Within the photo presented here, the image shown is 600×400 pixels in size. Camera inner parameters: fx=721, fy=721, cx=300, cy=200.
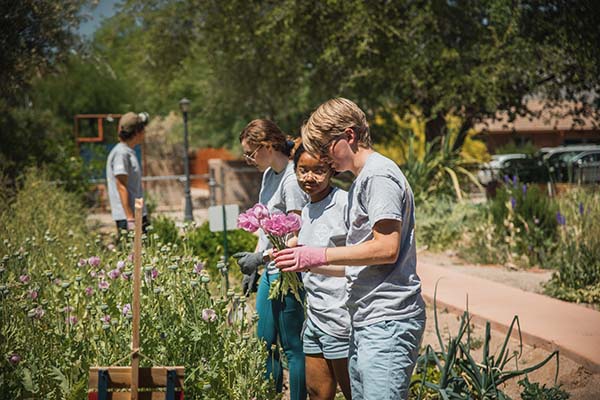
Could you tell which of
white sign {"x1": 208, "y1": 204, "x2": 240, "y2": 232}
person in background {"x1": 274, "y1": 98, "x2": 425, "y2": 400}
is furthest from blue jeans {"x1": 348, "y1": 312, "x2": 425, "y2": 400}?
white sign {"x1": 208, "y1": 204, "x2": 240, "y2": 232}

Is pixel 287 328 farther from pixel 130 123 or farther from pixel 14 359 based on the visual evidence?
pixel 130 123

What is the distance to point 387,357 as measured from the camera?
2652mm

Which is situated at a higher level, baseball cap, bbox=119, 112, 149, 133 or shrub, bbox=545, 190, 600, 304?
baseball cap, bbox=119, 112, 149, 133

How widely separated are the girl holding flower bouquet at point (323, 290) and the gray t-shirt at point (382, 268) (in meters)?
0.44

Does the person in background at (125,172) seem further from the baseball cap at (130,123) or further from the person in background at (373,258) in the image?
the person in background at (373,258)

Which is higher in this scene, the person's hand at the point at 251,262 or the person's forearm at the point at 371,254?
the person's forearm at the point at 371,254

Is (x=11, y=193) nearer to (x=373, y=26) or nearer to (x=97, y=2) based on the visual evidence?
(x=97, y=2)

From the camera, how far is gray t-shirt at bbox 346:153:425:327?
2.59m

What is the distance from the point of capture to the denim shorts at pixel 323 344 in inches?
127

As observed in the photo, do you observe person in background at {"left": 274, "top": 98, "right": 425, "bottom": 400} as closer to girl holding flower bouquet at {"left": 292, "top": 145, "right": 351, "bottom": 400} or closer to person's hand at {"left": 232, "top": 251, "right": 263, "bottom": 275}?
girl holding flower bouquet at {"left": 292, "top": 145, "right": 351, "bottom": 400}

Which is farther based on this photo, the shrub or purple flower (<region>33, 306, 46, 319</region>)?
the shrub

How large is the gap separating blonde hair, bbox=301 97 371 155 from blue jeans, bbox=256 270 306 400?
111 centimetres

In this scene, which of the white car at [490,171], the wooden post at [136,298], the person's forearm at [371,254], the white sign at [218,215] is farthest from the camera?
the white car at [490,171]

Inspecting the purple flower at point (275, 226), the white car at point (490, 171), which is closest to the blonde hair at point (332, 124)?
the purple flower at point (275, 226)
